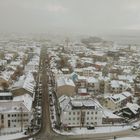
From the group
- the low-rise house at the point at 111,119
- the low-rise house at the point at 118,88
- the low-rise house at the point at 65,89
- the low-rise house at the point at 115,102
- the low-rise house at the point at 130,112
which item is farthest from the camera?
the low-rise house at the point at 118,88

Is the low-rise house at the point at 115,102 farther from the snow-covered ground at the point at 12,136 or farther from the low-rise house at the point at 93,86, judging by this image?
the snow-covered ground at the point at 12,136

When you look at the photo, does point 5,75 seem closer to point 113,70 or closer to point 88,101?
point 88,101

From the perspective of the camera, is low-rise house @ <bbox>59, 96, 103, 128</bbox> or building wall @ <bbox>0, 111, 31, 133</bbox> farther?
low-rise house @ <bbox>59, 96, 103, 128</bbox>

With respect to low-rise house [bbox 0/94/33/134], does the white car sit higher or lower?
lower

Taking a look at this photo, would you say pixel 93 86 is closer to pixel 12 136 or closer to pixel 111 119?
pixel 111 119

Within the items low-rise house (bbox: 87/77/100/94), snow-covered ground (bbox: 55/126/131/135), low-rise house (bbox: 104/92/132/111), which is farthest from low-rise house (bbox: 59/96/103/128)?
low-rise house (bbox: 87/77/100/94)

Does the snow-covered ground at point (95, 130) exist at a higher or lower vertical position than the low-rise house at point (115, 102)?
lower

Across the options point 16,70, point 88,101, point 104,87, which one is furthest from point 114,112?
point 16,70

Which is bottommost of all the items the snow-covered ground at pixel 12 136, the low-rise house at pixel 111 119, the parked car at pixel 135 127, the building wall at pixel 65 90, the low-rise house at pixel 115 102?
the snow-covered ground at pixel 12 136

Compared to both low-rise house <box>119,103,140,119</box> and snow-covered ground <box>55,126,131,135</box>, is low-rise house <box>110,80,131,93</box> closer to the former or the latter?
low-rise house <box>119,103,140,119</box>

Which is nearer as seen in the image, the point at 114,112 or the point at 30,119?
the point at 30,119

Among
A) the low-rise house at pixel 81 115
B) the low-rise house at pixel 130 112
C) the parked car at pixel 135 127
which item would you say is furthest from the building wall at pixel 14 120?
the low-rise house at pixel 130 112
